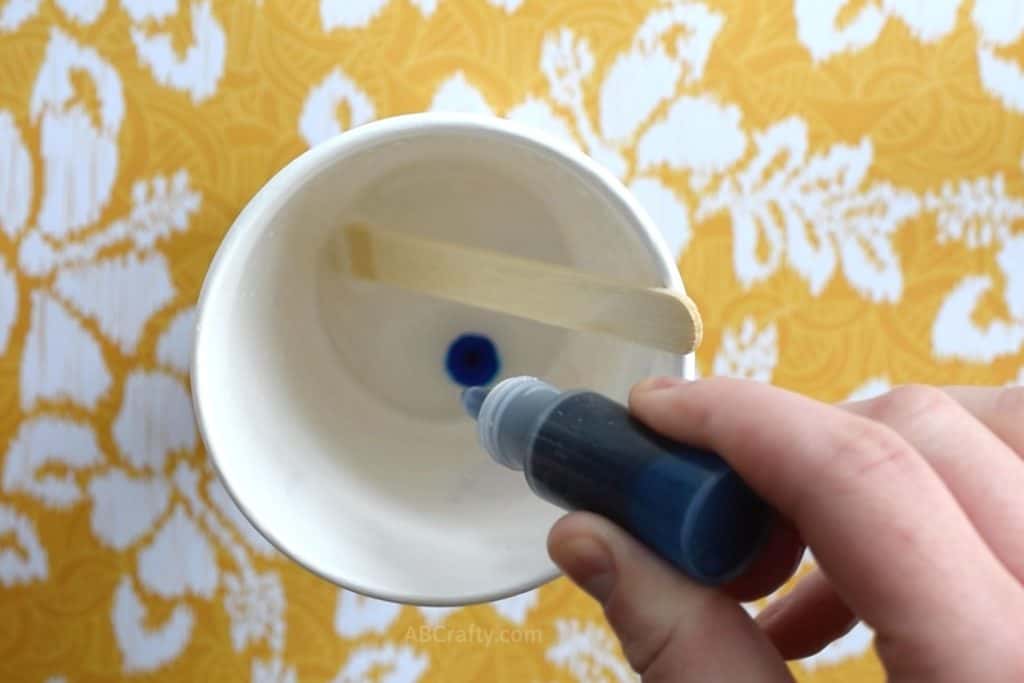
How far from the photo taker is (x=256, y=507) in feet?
1.21

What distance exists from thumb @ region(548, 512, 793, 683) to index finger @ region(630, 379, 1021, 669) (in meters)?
0.03

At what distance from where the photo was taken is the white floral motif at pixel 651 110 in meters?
0.49

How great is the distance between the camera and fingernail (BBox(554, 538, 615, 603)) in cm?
26

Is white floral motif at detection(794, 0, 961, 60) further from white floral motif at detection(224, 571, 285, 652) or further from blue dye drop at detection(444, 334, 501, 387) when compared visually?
white floral motif at detection(224, 571, 285, 652)

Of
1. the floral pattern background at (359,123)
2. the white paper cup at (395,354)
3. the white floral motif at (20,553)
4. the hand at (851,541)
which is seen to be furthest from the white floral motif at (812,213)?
the white floral motif at (20,553)

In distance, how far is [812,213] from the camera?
507 millimetres

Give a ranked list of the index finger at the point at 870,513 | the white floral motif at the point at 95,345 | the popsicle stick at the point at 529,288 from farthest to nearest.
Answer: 1. the white floral motif at the point at 95,345
2. the popsicle stick at the point at 529,288
3. the index finger at the point at 870,513

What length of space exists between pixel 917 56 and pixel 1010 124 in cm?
7

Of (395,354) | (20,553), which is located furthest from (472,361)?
(20,553)

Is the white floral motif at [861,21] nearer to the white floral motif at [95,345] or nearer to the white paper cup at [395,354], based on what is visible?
the white paper cup at [395,354]

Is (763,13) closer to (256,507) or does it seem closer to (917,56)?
(917,56)

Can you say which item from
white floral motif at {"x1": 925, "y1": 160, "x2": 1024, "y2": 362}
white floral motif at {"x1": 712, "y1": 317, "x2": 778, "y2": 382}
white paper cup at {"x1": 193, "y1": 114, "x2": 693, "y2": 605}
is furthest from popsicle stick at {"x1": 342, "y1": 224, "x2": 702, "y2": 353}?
white floral motif at {"x1": 925, "y1": 160, "x2": 1024, "y2": 362}

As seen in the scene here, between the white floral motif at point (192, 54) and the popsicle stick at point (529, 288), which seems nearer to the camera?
the popsicle stick at point (529, 288)

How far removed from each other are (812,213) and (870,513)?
0.32m
